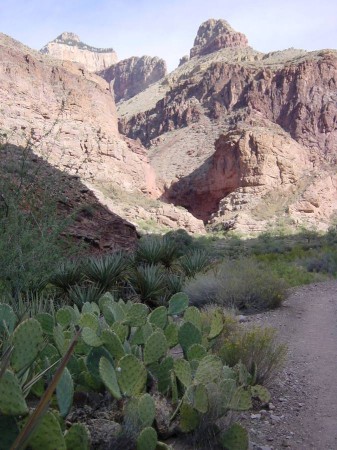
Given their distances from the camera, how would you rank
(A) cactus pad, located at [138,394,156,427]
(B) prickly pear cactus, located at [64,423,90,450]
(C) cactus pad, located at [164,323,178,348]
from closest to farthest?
1. (B) prickly pear cactus, located at [64,423,90,450]
2. (A) cactus pad, located at [138,394,156,427]
3. (C) cactus pad, located at [164,323,178,348]

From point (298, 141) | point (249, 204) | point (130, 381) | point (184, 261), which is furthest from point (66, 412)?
point (298, 141)

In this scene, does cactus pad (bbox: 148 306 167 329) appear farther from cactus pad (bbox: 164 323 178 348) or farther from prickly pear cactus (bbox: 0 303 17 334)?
prickly pear cactus (bbox: 0 303 17 334)

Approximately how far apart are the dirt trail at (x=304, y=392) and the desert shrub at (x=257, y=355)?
0.60 ft

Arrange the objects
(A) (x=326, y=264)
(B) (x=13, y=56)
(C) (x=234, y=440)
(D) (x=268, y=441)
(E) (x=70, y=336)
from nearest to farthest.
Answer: (C) (x=234, y=440) → (D) (x=268, y=441) → (E) (x=70, y=336) → (A) (x=326, y=264) → (B) (x=13, y=56)

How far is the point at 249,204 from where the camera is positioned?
4669 centimetres

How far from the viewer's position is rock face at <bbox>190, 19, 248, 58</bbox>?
314ft

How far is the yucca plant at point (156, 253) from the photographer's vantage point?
12016mm

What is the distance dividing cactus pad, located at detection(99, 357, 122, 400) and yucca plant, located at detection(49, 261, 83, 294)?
5695mm

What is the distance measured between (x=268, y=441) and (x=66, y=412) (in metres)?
1.64

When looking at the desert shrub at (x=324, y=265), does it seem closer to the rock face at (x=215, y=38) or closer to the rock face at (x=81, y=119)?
the rock face at (x=81, y=119)

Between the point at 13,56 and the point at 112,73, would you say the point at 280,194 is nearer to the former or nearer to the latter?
the point at 13,56

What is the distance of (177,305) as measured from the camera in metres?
5.52

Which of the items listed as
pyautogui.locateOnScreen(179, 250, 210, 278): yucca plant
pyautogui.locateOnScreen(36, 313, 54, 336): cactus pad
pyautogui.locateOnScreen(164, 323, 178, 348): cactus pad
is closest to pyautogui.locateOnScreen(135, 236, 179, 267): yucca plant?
pyautogui.locateOnScreen(179, 250, 210, 278): yucca plant

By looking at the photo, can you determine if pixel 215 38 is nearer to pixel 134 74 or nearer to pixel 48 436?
pixel 134 74
